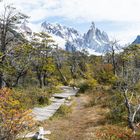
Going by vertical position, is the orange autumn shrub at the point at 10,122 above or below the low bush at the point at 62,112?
above

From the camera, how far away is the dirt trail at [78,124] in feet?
58.6

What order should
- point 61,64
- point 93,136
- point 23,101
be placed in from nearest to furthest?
point 93,136 < point 23,101 < point 61,64

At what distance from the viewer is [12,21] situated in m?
30.9

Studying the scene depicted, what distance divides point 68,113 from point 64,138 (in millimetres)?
7803

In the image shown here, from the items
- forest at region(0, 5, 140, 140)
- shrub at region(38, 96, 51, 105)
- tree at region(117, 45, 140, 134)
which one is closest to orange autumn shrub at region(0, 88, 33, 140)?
forest at region(0, 5, 140, 140)

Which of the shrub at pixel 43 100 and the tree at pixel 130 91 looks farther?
the shrub at pixel 43 100

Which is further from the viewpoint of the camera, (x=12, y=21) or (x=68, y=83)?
(x=68, y=83)

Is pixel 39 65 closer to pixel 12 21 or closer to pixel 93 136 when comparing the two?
pixel 12 21

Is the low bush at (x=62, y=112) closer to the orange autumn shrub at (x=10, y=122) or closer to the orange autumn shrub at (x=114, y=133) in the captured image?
the orange autumn shrub at (x=114, y=133)

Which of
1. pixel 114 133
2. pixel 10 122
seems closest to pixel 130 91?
pixel 114 133

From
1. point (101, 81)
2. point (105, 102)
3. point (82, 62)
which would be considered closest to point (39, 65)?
point (101, 81)

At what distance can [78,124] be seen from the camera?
843 inches

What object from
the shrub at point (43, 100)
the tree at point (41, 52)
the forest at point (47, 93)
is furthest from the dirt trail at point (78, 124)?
the tree at point (41, 52)

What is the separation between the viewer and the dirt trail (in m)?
17.9
